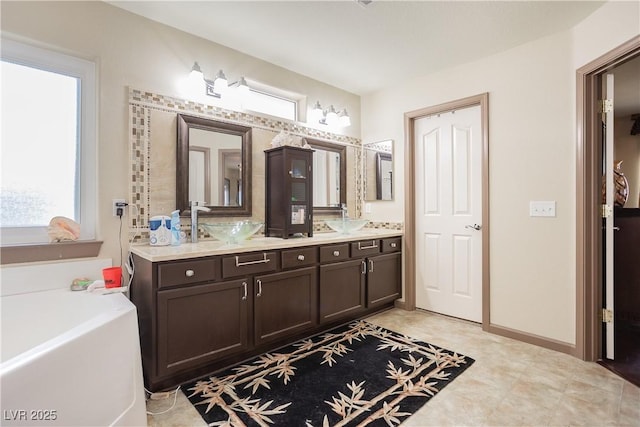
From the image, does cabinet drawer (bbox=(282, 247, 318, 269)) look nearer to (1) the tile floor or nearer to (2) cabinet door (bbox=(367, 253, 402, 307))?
(2) cabinet door (bbox=(367, 253, 402, 307))

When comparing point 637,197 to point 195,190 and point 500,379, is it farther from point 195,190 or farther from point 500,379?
point 195,190

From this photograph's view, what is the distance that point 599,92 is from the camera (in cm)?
232

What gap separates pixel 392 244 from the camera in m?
3.37

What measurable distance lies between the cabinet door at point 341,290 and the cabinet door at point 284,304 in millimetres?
101

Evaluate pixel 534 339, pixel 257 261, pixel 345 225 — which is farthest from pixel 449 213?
pixel 257 261

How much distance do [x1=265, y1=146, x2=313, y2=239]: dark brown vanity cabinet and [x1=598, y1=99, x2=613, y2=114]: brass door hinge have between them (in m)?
2.27

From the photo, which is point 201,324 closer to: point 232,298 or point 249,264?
point 232,298

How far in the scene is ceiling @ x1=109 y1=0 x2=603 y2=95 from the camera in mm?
2178

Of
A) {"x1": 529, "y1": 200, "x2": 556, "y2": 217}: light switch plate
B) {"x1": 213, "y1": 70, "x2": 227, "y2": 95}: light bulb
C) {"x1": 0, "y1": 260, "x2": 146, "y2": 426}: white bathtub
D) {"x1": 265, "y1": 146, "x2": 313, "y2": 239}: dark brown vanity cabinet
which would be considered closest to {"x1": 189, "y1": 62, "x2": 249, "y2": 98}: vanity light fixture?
{"x1": 213, "y1": 70, "x2": 227, "y2": 95}: light bulb

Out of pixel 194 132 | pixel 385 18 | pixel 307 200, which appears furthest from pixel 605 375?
pixel 194 132

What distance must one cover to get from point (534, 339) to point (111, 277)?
320 cm

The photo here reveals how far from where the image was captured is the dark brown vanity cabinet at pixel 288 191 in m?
2.75

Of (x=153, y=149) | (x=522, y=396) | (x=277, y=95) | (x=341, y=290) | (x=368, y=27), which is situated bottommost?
(x=522, y=396)

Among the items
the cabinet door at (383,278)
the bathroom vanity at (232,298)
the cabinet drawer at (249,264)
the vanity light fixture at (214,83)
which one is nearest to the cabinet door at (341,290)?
the bathroom vanity at (232,298)
